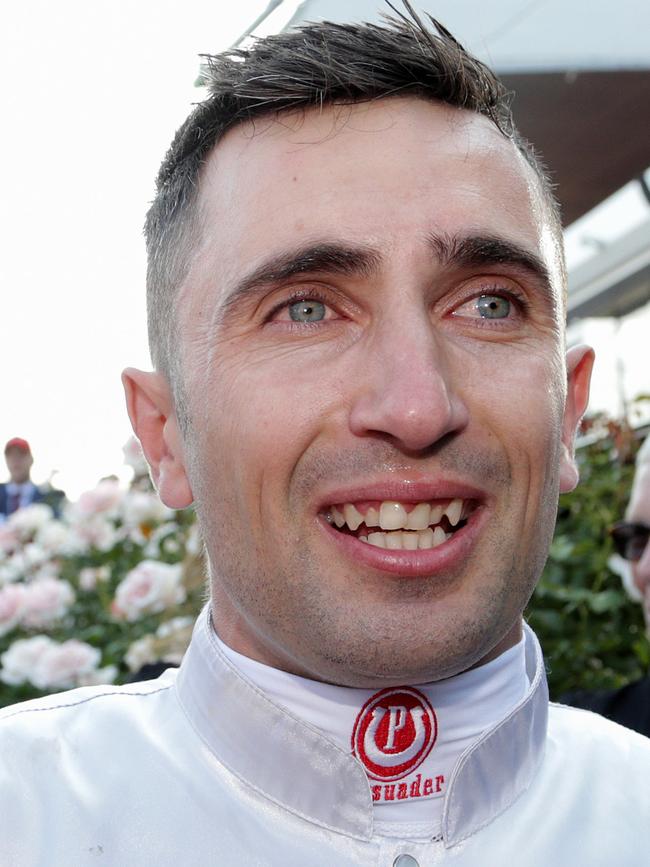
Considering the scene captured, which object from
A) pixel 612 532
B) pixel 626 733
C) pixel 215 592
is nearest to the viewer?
pixel 215 592

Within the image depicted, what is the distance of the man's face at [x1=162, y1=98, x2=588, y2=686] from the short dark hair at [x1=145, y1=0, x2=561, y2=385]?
4 centimetres

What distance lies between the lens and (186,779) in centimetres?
147

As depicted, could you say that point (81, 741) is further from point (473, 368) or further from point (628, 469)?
point (628, 469)

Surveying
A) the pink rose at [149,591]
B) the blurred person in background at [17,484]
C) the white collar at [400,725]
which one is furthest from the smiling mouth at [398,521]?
the blurred person in background at [17,484]

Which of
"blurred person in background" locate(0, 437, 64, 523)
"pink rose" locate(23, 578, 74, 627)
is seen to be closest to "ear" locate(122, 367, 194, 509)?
"pink rose" locate(23, 578, 74, 627)

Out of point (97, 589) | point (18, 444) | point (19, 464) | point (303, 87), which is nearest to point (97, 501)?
point (97, 589)

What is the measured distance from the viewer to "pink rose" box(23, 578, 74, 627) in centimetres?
313

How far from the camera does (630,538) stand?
116 inches

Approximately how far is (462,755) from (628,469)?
6.93 feet

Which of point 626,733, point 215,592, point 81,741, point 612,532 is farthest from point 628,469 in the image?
point 81,741

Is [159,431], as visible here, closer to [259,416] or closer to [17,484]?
[259,416]

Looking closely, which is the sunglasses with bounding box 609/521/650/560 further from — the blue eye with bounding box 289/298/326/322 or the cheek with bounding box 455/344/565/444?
the blue eye with bounding box 289/298/326/322

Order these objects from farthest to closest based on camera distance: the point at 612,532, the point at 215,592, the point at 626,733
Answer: the point at 612,532 < the point at 626,733 < the point at 215,592

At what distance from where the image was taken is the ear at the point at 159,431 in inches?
65.4
